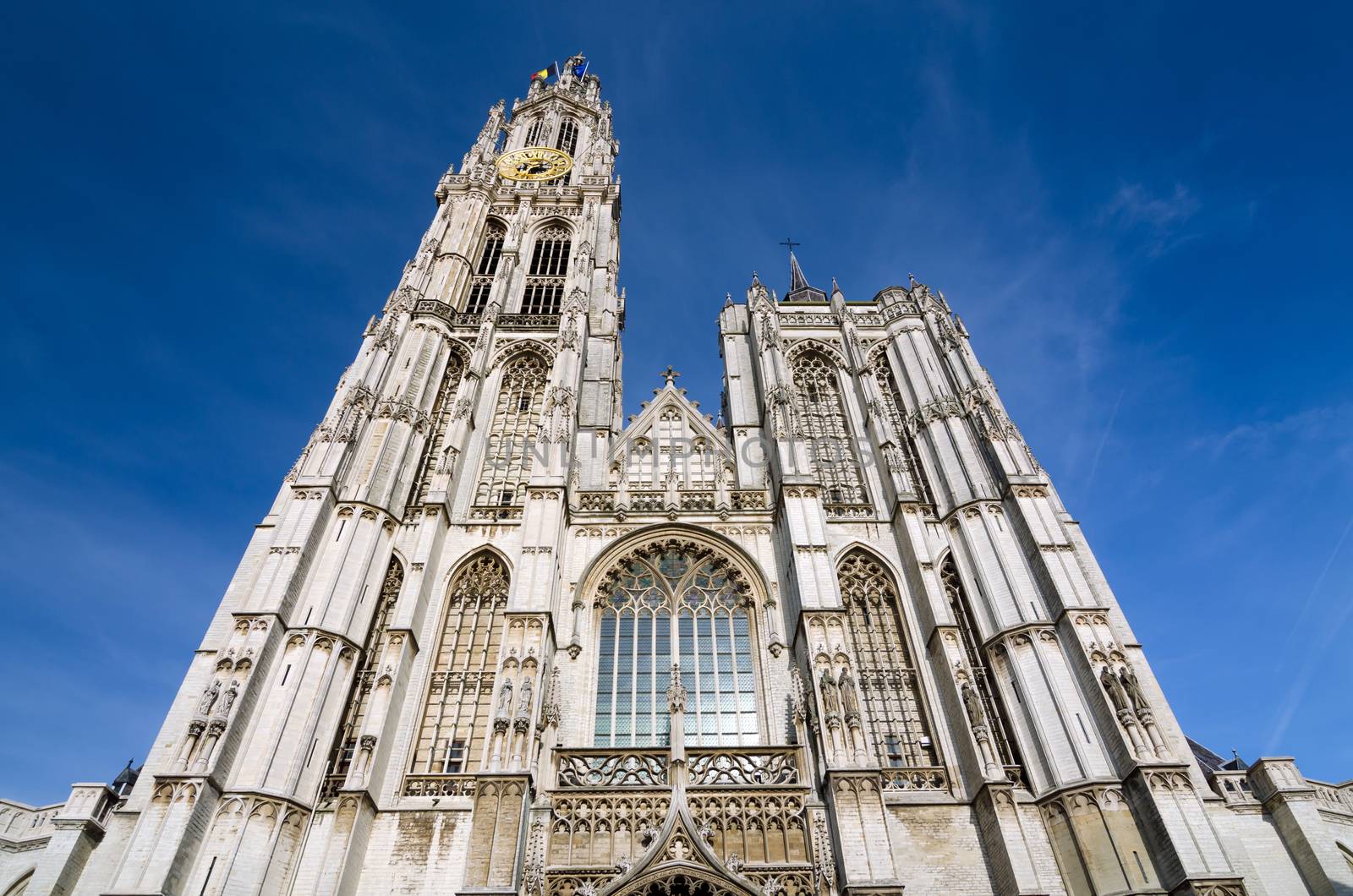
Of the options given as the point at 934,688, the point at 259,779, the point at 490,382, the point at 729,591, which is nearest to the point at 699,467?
the point at 729,591

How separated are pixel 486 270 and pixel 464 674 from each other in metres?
17.1

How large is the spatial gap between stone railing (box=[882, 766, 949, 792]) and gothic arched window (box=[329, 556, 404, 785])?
1027 centimetres

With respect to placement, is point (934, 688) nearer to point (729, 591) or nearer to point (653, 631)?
point (729, 591)

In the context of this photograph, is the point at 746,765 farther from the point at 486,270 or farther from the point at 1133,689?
the point at 486,270

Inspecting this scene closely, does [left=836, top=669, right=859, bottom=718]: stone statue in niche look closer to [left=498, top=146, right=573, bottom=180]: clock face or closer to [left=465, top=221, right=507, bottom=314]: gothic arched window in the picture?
[left=465, top=221, right=507, bottom=314]: gothic arched window

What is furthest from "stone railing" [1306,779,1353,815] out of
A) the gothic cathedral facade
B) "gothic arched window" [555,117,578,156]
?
"gothic arched window" [555,117,578,156]

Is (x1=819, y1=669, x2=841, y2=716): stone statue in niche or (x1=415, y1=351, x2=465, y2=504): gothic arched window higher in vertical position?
(x1=415, y1=351, x2=465, y2=504): gothic arched window

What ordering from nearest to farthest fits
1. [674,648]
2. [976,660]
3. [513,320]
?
[976,660]
[674,648]
[513,320]

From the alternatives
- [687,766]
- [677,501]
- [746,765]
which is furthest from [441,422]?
[746,765]

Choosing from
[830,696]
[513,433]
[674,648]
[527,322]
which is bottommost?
[830,696]

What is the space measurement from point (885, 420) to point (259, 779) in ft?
55.9

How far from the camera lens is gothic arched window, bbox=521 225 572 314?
29.3m

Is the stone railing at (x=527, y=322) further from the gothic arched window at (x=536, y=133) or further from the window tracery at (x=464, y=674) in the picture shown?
the gothic arched window at (x=536, y=133)

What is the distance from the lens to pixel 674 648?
61.9 ft
